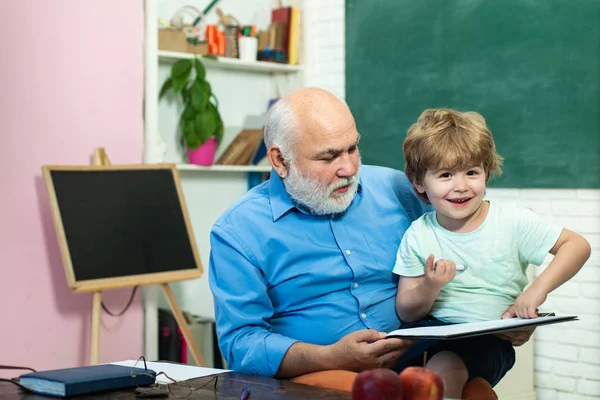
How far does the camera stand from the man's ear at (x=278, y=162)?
7.85 feet

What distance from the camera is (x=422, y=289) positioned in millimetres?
2090

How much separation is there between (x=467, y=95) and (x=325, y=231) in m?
2.02

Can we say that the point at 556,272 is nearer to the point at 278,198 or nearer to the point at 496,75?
the point at 278,198

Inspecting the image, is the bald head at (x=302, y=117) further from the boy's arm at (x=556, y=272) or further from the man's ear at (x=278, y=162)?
the boy's arm at (x=556, y=272)

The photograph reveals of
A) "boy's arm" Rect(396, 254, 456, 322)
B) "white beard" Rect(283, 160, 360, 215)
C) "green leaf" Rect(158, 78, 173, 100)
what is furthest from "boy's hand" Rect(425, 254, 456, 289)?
"green leaf" Rect(158, 78, 173, 100)

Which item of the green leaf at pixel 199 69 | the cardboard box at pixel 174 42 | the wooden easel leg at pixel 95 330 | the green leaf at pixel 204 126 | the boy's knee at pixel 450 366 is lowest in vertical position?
the wooden easel leg at pixel 95 330

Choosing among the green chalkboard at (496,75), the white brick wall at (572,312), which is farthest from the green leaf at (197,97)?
the white brick wall at (572,312)

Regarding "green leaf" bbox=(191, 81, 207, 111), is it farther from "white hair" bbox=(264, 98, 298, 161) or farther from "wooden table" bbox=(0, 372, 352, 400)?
"wooden table" bbox=(0, 372, 352, 400)

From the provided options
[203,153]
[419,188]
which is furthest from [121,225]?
[419,188]

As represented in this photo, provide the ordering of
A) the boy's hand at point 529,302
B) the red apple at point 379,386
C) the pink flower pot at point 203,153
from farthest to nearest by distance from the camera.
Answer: the pink flower pot at point 203,153, the boy's hand at point 529,302, the red apple at point 379,386

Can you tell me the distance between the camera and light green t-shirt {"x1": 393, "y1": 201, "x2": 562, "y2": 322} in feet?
7.06

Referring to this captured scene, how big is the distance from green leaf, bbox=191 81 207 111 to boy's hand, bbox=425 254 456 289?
2.59 m

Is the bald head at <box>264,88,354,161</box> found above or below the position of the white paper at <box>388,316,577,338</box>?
above

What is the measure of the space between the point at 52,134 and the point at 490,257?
230 centimetres
